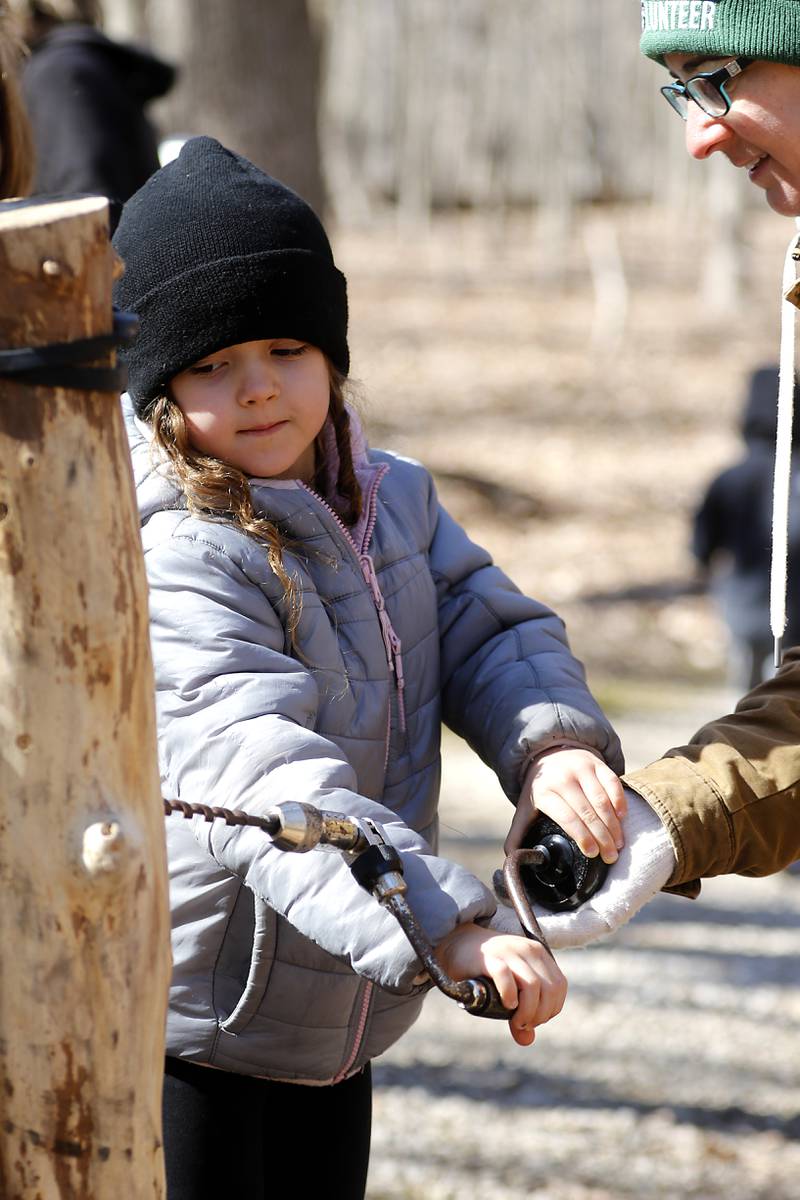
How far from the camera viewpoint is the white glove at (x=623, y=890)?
6.08ft

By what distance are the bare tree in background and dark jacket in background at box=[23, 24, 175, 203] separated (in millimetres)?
2524

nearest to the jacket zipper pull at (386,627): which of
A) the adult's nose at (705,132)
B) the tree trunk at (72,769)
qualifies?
the tree trunk at (72,769)

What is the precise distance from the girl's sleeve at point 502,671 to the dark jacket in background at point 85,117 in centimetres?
198

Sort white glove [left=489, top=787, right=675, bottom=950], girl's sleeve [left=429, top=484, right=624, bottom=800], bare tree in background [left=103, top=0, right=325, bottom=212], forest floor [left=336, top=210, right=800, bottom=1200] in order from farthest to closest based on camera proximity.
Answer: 1. bare tree in background [left=103, top=0, right=325, bottom=212]
2. forest floor [left=336, top=210, right=800, bottom=1200]
3. girl's sleeve [left=429, top=484, right=624, bottom=800]
4. white glove [left=489, top=787, right=675, bottom=950]

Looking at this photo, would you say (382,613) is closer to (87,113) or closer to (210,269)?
(210,269)

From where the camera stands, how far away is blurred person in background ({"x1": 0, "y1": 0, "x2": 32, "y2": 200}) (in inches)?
102

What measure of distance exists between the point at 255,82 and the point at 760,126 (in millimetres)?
4981

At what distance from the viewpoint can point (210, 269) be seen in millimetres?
1909

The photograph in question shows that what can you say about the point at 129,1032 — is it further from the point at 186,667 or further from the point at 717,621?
the point at 717,621

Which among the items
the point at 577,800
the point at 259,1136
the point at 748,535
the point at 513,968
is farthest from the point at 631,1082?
the point at 748,535

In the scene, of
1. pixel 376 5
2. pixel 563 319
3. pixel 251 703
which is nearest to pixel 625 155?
pixel 376 5

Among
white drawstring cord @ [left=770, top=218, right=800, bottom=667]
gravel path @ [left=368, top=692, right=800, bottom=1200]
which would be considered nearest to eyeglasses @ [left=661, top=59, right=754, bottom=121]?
white drawstring cord @ [left=770, top=218, right=800, bottom=667]

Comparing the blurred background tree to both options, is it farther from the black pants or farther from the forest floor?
the black pants

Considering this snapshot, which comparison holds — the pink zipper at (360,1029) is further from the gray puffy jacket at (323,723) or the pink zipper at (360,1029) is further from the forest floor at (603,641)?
the forest floor at (603,641)
